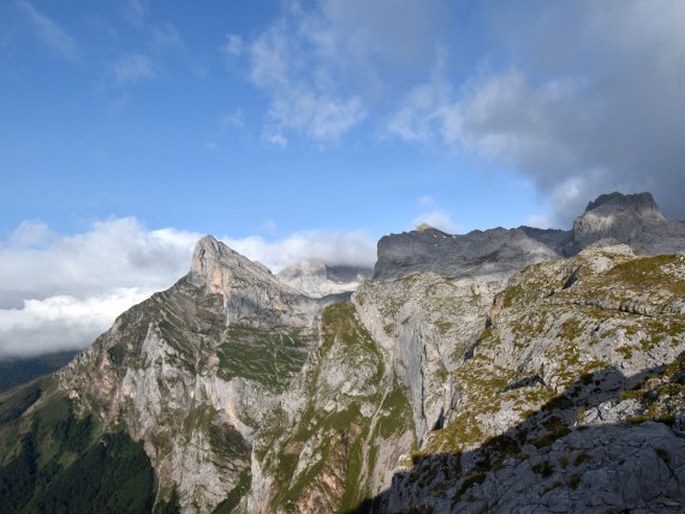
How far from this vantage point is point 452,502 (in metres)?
53.7

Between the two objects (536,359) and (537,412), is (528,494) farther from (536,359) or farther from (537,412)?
(536,359)

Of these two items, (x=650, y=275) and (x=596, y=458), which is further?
(x=650, y=275)

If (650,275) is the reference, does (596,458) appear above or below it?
below

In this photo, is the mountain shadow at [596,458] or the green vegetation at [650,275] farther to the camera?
the green vegetation at [650,275]

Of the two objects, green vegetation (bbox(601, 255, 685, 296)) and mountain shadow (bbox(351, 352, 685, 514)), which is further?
green vegetation (bbox(601, 255, 685, 296))

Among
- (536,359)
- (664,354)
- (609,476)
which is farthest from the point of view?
(536,359)

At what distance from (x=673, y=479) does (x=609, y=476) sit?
3.76 m

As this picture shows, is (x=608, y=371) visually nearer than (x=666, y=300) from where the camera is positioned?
Yes

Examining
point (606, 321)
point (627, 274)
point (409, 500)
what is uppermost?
point (627, 274)

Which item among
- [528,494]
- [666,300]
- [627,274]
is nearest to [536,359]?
[666,300]

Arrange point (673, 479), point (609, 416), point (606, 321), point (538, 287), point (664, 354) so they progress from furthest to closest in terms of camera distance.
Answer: point (538, 287), point (606, 321), point (664, 354), point (609, 416), point (673, 479)

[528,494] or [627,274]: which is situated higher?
[627,274]

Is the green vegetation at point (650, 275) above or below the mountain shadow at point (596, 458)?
above

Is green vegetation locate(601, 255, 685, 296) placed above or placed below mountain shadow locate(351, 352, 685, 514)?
above
